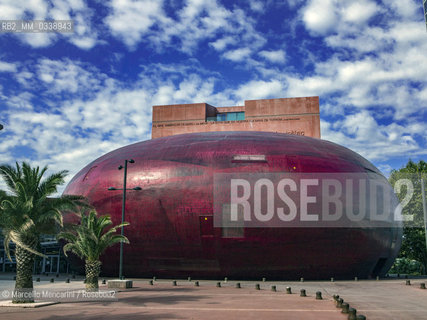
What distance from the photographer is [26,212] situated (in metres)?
16.6

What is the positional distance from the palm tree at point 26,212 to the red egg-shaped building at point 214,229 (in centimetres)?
1078

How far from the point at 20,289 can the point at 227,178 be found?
15.3 m

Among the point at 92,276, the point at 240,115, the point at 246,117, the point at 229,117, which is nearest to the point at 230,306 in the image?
the point at 92,276

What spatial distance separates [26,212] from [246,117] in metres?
38.8

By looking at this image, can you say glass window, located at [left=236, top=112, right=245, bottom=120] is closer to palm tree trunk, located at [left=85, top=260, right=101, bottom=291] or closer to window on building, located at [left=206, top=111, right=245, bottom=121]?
window on building, located at [left=206, top=111, right=245, bottom=121]

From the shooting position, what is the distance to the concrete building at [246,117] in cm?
5091

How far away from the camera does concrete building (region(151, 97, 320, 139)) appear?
50.9 meters

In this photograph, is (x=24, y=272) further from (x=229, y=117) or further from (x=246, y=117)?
(x=229, y=117)

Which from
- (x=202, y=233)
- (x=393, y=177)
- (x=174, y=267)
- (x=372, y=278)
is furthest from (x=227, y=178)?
(x=393, y=177)

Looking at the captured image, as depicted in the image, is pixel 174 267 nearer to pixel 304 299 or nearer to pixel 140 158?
pixel 140 158

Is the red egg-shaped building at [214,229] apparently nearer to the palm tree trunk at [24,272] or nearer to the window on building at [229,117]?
the palm tree trunk at [24,272]

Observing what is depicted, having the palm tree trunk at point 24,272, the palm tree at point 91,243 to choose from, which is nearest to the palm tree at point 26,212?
the palm tree trunk at point 24,272

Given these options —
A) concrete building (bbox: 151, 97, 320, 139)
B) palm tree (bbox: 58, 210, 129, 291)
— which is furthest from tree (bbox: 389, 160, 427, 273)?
palm tree (bbox: 58, 210, 129, 291)

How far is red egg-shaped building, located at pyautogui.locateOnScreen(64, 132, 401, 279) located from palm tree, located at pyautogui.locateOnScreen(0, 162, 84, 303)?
1078cm
